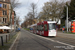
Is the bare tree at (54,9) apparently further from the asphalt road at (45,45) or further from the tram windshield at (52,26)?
the asphalt road at (45,45)

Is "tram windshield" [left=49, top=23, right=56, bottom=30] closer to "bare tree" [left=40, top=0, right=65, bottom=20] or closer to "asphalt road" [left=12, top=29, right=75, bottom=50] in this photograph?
"asphalt road" [left=12, top=29, right=75, bottom=50]

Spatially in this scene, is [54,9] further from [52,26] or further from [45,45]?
[45,45]

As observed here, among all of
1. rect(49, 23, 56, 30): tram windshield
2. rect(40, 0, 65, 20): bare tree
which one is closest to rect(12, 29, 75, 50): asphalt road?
rect(49, 23, 56, 30): tram windshield

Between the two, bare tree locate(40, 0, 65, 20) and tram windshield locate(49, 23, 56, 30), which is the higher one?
bare tree locate(40, 0, 65, 20)

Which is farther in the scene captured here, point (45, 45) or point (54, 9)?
point (54, 9)

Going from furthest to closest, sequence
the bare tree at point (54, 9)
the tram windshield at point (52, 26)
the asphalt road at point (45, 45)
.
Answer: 1. the bare tree at point (54, 9)
2. the tram windshield at point (52, 26)
3. the asphalt road at point (45, 45)

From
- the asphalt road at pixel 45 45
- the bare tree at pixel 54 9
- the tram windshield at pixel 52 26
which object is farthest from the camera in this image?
the bare tree at pixel 54 9

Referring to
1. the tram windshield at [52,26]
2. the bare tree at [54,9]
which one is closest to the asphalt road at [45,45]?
the tram windshield at [52,26]

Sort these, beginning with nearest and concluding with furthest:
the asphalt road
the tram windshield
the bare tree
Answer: the asphalt road → the tram windshield → the bare tree

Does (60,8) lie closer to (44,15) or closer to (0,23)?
(44,15)

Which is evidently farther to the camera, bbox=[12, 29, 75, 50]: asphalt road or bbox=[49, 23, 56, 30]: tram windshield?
bbox=[49, 23, 56, 30]: tram windshield

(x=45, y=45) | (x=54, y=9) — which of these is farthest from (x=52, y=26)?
(x=54, y=9)

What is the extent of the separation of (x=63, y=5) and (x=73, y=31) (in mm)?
17463

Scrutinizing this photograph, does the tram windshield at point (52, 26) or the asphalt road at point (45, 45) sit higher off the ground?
the tram windshield at point (52, 26)
